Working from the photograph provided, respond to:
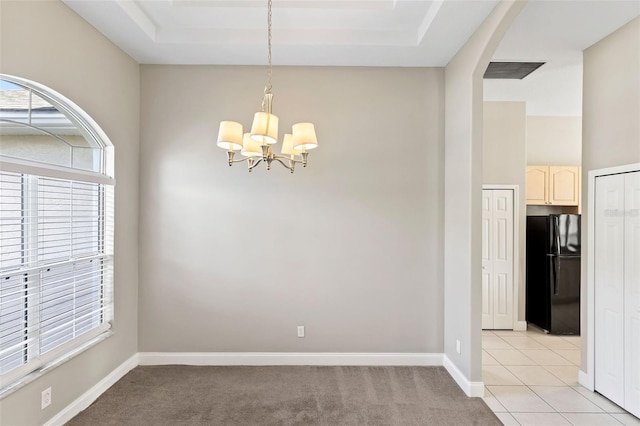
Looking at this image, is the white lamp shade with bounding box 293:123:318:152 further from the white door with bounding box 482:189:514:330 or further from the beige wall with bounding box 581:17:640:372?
the white door with bounding box 482:189:514:330

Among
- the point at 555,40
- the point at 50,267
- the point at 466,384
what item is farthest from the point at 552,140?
the point at 50,267

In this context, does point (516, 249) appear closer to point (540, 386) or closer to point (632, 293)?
point (540, 386)

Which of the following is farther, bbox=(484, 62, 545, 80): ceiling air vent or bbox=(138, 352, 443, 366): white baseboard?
bbox=(484, 62, 545, 80): ceiling air vent

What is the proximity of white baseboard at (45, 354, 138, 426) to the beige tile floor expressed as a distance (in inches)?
128

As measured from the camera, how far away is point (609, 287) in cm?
330

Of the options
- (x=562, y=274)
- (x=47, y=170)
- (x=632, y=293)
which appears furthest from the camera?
(x=562, y=274)

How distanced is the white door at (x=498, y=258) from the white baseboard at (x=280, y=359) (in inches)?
76.1

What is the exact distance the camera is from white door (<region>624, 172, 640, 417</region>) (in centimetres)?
300

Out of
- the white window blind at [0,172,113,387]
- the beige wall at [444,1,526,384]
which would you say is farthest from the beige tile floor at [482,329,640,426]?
the white window blind at [0,172,113,387]

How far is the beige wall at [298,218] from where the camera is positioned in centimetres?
402

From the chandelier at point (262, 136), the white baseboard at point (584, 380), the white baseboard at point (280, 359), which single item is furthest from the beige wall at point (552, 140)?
the chandelier at point (262, 136)

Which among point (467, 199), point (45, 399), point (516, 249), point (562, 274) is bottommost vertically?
point (45, 399)

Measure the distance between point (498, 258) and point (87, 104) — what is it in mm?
5212

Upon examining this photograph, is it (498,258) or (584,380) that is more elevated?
(498,258)
